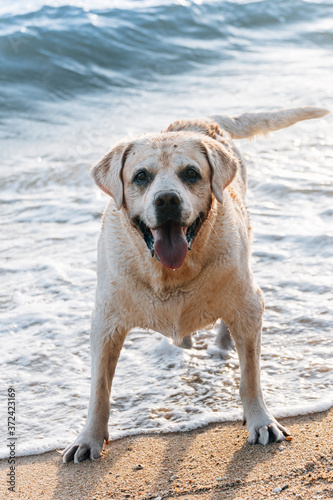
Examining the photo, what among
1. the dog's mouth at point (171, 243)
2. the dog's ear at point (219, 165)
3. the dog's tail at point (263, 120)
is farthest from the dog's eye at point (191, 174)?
the dog's tail at point (263, 120)

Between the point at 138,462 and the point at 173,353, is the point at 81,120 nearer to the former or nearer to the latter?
the point at 173,353

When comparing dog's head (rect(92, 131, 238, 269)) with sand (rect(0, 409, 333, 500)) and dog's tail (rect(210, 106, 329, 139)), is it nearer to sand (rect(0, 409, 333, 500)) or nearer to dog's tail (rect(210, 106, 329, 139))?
sand (rect(0, 409, 333, 500))

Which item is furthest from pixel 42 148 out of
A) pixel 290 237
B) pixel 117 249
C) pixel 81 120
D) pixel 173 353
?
pixel 117 249

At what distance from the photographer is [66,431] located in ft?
12.7

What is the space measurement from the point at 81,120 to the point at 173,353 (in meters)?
8.69

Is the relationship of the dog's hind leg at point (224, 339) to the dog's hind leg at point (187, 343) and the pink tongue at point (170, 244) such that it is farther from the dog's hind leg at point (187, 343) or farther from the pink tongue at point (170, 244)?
the pink tongue at point (170, 244)

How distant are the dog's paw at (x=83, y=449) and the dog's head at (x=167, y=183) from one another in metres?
1.07

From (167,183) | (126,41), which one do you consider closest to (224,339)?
(167,183)

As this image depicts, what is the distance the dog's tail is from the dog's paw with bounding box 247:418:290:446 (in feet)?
8.45

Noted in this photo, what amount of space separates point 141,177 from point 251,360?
46.9 inches

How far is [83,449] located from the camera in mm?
3490

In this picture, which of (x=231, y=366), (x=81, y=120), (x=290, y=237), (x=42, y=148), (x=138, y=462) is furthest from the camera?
(x=81, y=120)

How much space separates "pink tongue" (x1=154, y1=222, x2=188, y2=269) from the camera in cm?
325

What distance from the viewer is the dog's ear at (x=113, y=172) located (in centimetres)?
354
